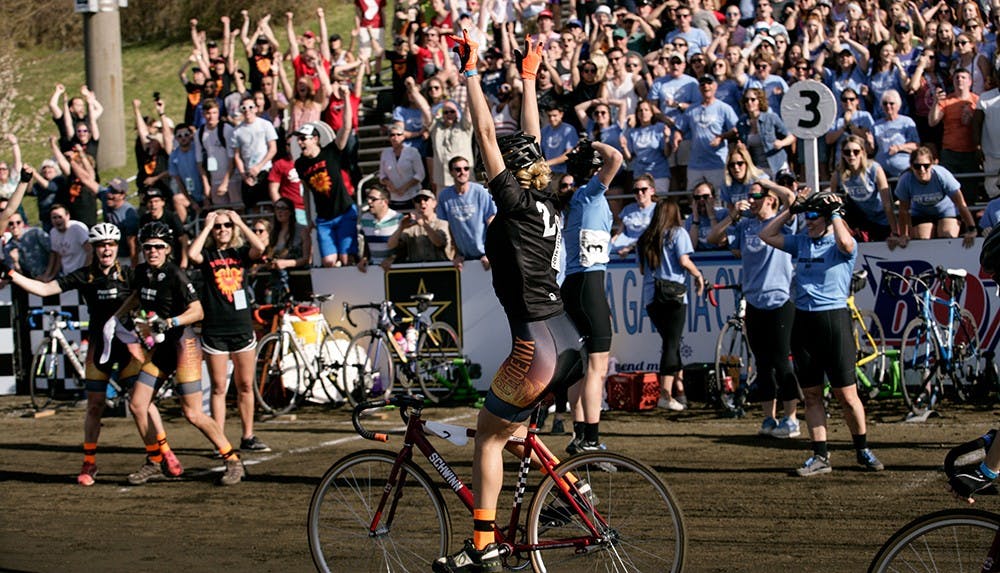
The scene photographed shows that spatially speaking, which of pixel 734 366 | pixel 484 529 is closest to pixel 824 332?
pixel 734 366

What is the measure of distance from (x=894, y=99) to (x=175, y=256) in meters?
8.13

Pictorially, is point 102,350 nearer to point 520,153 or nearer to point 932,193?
point 520,153

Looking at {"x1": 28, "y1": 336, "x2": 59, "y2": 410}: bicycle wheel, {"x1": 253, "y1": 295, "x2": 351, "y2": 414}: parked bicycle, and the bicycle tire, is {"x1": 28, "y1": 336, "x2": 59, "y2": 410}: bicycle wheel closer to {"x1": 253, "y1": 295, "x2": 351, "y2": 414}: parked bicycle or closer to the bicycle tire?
{"x1": 253, "y1": 295, "x2": 351, "y2": 414}: parked bicycle

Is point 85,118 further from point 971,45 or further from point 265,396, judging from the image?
point 971,45

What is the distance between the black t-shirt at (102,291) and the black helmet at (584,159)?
4.25 meters

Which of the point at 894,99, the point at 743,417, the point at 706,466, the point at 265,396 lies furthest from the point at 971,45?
the point at 265,396

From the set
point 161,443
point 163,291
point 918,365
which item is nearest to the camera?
point 163,291

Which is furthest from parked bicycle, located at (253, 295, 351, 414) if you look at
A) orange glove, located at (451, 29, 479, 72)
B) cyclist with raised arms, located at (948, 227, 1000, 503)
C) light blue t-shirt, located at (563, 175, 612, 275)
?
cyclist with raised arms, located at (948, 227, 1000, 503)

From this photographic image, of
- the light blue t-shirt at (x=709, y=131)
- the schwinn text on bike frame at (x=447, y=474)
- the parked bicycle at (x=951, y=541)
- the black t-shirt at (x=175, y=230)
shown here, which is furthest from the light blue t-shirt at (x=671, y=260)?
the parked bicycle at (x=951, y=541)

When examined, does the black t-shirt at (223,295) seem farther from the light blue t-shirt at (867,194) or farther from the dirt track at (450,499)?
the light blue t-shirt at (867,194)

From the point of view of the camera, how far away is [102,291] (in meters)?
11.5

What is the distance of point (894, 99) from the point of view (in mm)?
14703

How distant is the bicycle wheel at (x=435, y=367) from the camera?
1505 cm

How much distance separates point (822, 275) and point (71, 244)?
1100 cm
